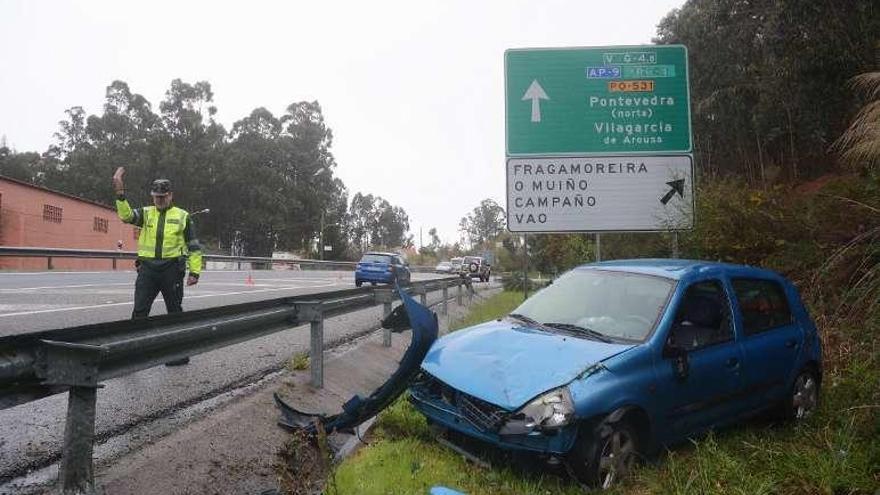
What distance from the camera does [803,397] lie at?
217 inches

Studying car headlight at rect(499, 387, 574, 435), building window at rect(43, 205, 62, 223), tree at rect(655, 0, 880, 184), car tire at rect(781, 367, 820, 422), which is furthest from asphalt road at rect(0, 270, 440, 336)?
building window at rect(43, 205, 62, 223)

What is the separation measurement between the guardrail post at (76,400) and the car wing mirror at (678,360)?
336 centimetres

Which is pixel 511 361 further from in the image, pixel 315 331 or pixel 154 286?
pixel 154 286

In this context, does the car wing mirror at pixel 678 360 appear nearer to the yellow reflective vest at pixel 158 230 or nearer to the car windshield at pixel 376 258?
the yellow reflective vest at pixel 158 230

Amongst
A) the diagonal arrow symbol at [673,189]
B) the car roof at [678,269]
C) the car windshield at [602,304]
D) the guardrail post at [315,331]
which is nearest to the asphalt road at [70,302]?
the guardrail post at [315,331]

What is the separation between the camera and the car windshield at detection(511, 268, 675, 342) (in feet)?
15.1

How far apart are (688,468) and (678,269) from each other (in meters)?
1.62

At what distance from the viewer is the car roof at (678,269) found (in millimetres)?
4980

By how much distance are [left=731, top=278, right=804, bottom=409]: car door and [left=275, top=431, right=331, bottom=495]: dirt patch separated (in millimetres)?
3232

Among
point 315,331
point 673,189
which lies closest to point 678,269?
point 315,331

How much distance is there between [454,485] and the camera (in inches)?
147

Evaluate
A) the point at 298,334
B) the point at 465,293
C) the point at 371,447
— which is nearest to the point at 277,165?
the point at 465,293

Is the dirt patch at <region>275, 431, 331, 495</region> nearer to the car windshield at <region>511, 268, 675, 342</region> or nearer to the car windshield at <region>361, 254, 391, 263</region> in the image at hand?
the car windshield at <region>511, 268, 675, 342</region>

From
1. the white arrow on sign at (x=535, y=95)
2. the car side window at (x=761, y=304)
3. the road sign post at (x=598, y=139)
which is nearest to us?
the car side window at (x=761, y=304)
